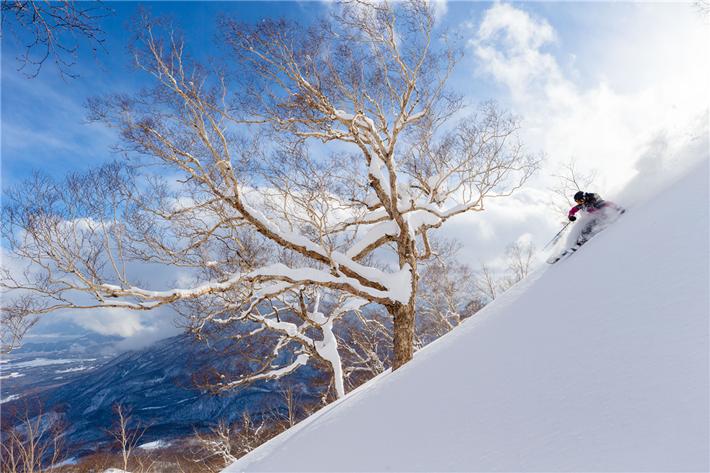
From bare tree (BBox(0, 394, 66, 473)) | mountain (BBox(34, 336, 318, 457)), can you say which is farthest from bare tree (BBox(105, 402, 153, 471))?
mountain (BBox(34, 336, 318, 457))

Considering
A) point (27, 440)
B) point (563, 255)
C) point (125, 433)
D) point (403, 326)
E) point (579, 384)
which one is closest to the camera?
point (579, 384)

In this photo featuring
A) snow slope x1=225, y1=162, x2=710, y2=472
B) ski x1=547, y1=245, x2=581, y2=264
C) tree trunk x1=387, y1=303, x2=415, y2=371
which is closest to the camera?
snow slope x1=225, y1=162, x2=710, y2=472

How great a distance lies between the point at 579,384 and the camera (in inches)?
48.7

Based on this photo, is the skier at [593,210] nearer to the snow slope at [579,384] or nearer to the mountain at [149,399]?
the snow slope at [579,384]

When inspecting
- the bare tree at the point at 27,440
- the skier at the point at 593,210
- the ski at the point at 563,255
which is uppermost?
the bare tree at the point at 27,440

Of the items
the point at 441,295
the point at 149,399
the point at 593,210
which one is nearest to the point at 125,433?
the point at 441,295

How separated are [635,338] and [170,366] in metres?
138

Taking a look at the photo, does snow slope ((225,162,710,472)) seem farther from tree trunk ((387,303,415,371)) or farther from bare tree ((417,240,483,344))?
bare tree ((417,240,483,344))

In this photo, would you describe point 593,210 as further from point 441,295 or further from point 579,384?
point 441,295

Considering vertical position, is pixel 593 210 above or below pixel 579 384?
above

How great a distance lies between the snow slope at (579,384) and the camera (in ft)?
2.98

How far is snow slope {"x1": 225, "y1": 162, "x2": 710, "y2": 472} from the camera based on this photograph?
0.91m

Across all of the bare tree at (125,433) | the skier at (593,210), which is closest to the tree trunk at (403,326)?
the skier at (593,210)

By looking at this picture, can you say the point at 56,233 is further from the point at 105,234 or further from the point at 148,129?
the point at 148,129
